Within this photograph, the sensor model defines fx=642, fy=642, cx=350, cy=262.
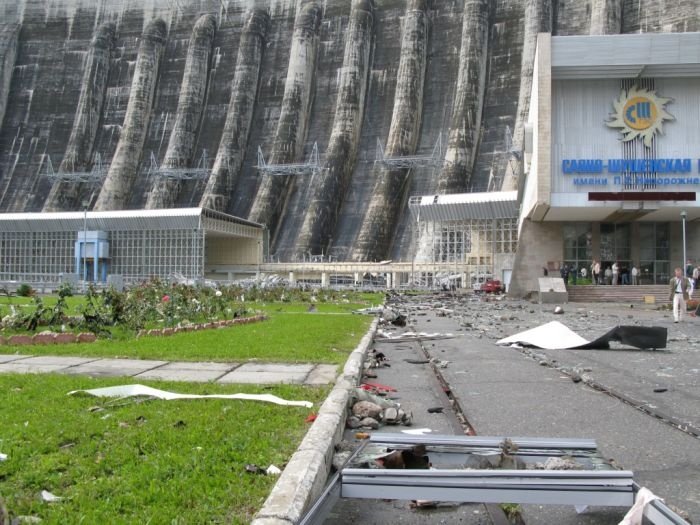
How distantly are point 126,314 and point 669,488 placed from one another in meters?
11.0

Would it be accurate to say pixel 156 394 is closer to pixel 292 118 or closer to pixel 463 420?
pixel 463 420

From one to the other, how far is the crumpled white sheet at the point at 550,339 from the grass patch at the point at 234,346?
2908mm

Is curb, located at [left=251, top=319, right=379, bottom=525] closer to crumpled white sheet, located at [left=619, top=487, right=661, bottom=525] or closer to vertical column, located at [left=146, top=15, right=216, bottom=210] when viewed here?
crumpled white sheet, located at [left=619, top=487, right=661, bottom=525]

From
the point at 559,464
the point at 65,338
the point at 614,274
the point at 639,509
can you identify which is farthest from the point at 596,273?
the point at 639,509

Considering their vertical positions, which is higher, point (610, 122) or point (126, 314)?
point (610, 122)

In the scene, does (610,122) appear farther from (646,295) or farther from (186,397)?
(186,397)

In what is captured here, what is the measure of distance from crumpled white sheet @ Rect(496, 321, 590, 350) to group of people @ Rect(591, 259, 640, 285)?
22.5 metres

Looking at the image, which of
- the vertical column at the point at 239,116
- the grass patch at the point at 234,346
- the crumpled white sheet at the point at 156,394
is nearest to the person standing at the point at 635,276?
the grass patch at the point at 234,346

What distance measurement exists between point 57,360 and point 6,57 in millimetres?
63819

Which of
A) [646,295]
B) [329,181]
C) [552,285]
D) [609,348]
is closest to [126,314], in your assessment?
[609,348]

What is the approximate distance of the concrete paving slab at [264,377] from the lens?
6.46m

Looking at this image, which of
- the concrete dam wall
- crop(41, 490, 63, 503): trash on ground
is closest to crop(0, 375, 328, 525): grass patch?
crop(41, 490, 63, 503): trash on ground

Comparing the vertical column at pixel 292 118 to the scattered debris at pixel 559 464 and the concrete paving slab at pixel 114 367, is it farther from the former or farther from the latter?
the scattered debris at pixel 559 464

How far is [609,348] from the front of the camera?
10.8 meters
